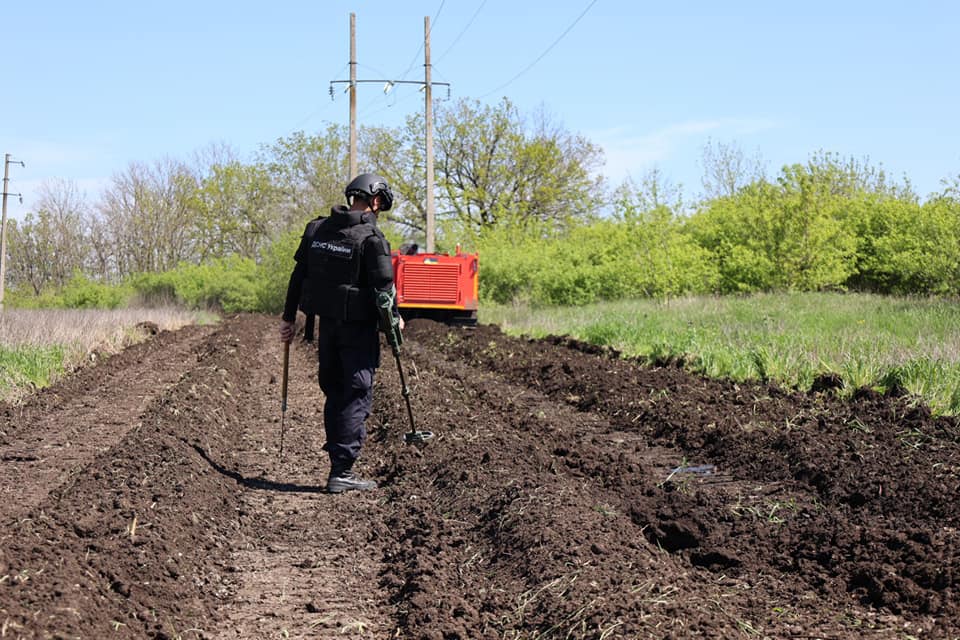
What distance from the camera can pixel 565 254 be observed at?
34562 millimetres

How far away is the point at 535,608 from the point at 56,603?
2.06m

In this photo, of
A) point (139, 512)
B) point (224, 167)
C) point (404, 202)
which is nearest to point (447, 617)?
point (139, 512)

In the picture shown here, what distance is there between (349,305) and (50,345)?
10.8m

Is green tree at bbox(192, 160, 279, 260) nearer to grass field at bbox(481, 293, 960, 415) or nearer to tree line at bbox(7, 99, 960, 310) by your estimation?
tree line at bbox(7, 99, 960, 310)

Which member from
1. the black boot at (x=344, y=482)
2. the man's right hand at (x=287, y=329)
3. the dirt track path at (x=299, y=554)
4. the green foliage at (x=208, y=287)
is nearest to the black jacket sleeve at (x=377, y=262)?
the man's right hand at (x=287, y=329)

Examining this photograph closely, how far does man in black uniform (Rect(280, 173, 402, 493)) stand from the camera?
710 centimetres

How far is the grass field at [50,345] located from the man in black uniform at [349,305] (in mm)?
6222

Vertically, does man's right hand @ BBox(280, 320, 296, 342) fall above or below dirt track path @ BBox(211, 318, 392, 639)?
above

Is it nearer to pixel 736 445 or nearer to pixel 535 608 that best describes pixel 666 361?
pixel 736 445

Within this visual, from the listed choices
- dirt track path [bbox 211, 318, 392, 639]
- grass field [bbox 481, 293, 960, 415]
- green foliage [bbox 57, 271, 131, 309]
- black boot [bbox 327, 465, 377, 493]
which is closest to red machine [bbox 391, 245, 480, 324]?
grass field [bbox 481, 293, 960, 415]

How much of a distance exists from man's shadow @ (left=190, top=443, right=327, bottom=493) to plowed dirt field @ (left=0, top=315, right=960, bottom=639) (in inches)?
1.7

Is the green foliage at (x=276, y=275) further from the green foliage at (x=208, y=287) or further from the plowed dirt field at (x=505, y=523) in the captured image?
the plowed dirt field at (x=505, y=523)

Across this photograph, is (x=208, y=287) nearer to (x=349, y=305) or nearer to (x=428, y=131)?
(x=428, y=131)

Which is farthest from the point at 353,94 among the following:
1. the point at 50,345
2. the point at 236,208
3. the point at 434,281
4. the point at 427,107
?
the point at 236,208
